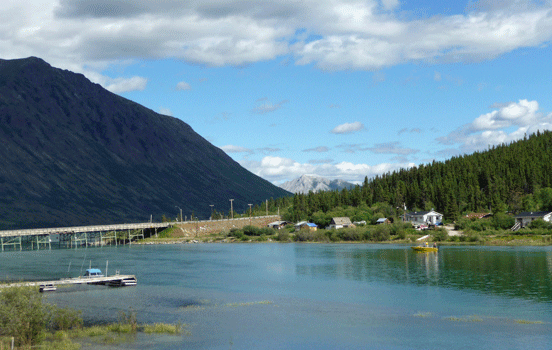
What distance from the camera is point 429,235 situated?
152625 millimetres

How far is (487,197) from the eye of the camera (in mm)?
189000

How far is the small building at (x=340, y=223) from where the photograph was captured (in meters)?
189

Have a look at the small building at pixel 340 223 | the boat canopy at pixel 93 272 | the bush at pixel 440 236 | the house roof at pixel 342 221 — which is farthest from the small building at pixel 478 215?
the boat canopy at pixel 93 272

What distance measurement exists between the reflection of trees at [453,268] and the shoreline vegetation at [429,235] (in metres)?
15.6

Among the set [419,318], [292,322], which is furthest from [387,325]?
[292,322]

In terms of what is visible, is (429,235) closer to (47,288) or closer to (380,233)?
(380,233)

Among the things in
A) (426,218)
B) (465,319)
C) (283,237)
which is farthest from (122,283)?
(426,218)

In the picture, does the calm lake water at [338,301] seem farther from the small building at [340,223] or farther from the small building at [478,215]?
the small building at [340,223]

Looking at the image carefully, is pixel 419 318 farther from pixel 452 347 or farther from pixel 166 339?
pixel 166 339

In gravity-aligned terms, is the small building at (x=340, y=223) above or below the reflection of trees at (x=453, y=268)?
above

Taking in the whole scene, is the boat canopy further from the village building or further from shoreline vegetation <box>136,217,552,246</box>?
the village building

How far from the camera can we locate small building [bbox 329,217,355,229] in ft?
619

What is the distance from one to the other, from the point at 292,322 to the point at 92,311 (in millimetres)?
19736

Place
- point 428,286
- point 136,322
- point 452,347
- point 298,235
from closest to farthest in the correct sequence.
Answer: point 452,347
point 136,322
point 428,286
point 298,235
